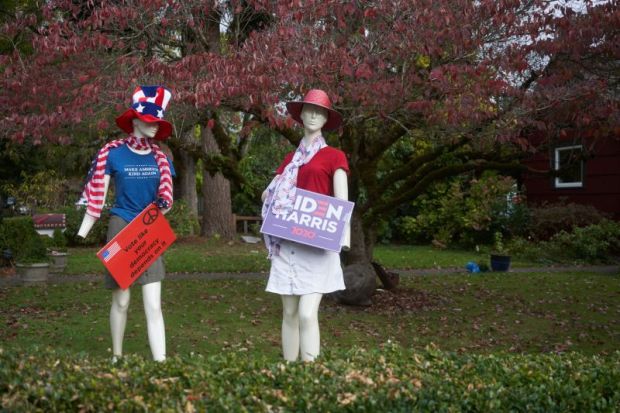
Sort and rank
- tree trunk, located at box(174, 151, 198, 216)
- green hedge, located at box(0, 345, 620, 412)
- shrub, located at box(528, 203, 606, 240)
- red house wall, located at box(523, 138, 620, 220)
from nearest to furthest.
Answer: green hedge, located at box(0, 345, 620, 412) → shrub, located at box(528, 203, 606, 240) → red house wall, located at box(523, 138, 620, 220) → tree trunk, located at box(174, 151, 198, 216)

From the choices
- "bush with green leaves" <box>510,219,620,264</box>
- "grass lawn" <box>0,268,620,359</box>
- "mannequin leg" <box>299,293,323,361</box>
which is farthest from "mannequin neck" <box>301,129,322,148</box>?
"bush with green leaves" <box>510,219,620,264</box>

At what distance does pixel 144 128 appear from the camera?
213 inches

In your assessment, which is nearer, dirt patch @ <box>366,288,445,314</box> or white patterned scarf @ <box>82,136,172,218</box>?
white patterned scarf @ <box>82,136,172,218</box>

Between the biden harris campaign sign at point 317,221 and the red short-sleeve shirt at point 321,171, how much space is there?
0.17 m

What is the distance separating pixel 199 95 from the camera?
626 cm

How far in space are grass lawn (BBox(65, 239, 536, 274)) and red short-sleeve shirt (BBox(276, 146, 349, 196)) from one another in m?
8.56

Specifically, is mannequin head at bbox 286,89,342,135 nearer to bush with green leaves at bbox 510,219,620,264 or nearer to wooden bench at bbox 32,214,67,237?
bush with green leaves at bbox 510,219,620,264

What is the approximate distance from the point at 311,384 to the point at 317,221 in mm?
1551

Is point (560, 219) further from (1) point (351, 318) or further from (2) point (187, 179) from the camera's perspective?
(2) point (187, 179)

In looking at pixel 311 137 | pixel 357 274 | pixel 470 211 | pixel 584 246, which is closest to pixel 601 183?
pixel 470 211

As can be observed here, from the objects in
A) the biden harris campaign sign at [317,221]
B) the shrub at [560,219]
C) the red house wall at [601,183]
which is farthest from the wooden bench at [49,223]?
the biden harris campaign sign at [317,221]

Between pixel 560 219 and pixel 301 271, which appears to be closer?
pixel 301 271

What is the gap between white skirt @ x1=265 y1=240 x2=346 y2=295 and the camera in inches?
198

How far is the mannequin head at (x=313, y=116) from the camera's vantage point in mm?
5199
